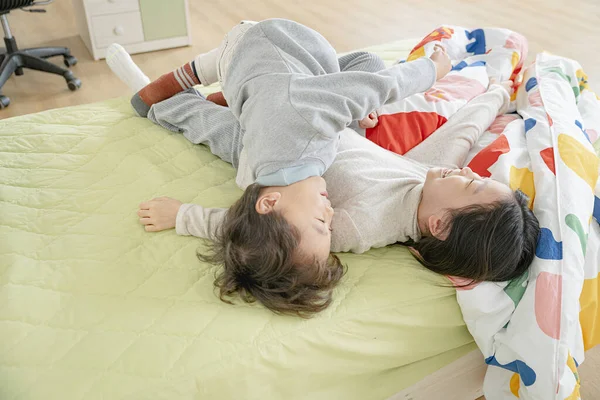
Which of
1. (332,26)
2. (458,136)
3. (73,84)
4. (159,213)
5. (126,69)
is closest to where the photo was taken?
(159,213)

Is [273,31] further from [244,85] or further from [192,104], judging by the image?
[192,104]

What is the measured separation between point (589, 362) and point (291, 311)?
0.94 metres

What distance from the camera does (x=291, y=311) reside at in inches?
44.7

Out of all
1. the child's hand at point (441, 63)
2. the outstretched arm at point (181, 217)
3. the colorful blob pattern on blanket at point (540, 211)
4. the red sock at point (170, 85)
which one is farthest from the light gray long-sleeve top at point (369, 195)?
the red sock at point (170, 85)

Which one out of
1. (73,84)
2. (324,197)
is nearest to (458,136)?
(324,197)

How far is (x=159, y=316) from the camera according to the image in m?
1.12

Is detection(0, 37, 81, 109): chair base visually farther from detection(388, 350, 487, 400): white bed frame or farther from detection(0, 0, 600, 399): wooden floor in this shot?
detection(388, 350, 487, 400): white bed frame

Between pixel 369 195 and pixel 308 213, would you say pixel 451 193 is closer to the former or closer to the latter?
pixel 369 195

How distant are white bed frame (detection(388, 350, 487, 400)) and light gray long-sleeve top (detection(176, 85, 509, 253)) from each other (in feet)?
1.03

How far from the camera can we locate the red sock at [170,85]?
1.71 m

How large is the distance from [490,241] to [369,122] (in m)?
0.54

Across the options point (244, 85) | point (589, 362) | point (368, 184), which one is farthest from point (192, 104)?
point (589, 362)

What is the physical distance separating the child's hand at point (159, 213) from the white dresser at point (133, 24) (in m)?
2.03

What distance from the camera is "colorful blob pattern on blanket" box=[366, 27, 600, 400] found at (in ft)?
3.76
